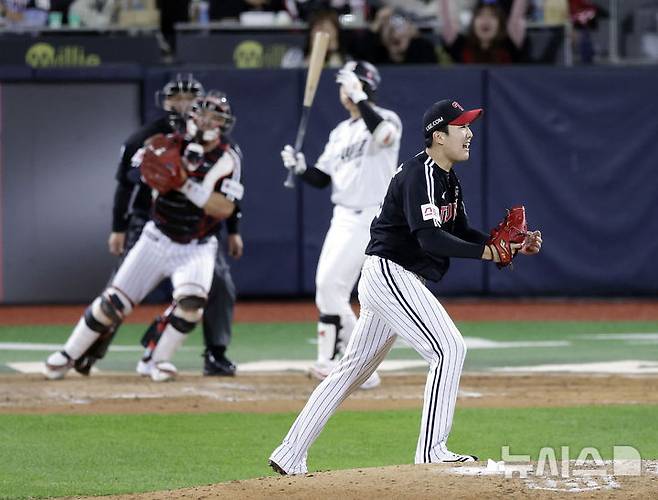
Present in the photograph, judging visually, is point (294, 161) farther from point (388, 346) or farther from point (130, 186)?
point (388, 346)

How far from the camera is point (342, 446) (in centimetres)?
788

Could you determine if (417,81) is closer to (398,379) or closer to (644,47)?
(644,47)

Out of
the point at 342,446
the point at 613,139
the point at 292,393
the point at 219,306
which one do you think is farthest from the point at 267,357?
the point at 613,139

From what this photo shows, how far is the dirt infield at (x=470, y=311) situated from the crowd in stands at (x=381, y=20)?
2.68 m

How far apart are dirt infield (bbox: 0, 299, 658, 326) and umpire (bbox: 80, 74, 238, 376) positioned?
379 centimetres

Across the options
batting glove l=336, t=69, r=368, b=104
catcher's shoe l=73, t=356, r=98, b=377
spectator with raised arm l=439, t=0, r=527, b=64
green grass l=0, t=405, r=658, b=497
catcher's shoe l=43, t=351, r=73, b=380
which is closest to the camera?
green grass l=0, t=405, r=658, b=497

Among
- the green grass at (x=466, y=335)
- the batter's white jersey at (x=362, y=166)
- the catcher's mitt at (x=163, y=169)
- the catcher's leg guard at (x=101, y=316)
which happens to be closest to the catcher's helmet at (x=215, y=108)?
the catcher's mitt at (x=163, y=169)

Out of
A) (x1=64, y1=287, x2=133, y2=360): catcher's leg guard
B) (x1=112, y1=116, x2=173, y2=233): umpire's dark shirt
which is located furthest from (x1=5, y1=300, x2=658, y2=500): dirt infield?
(x1=112, y1=116, x2=173, y2=233): umpire's dark shirt

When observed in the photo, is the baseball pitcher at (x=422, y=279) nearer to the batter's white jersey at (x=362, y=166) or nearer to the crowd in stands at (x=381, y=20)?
the batter's white jersey at (x=362, y=166)

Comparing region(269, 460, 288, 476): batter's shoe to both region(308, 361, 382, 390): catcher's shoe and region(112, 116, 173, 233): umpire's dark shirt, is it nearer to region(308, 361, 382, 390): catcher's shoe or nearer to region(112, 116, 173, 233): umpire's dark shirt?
region(308, 361, 382, 390): catcher's shoe

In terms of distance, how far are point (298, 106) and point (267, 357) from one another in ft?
14.7

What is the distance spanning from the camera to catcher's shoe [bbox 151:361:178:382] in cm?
1014

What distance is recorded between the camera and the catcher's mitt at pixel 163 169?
975cm

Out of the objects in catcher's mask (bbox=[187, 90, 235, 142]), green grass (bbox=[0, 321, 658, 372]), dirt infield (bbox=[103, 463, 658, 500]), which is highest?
catcher's mask (bbox=[187, 90, 235, 142])
